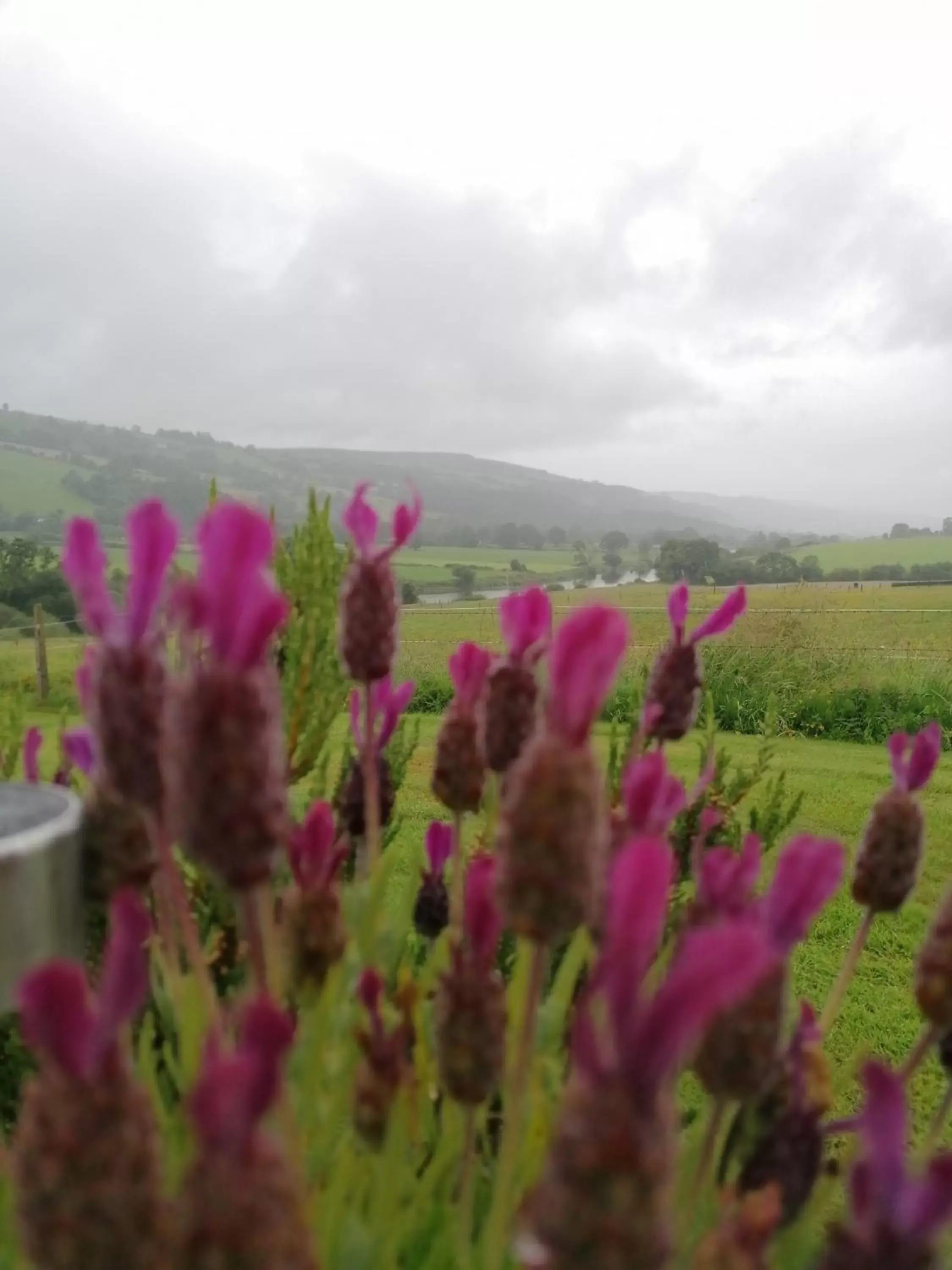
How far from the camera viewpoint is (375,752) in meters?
0.94

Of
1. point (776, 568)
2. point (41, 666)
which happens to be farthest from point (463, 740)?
point (776, 568)

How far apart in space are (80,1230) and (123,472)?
830 inches

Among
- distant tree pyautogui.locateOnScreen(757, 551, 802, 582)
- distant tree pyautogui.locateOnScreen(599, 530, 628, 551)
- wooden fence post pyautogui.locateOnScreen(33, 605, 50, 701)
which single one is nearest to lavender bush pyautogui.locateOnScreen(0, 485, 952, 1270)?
wooden fence post pyautogui.locateOnScreen(33, 605, 50, 701)

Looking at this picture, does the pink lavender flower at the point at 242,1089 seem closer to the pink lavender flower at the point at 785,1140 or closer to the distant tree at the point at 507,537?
the pink lavender flower at the point at 785,1140

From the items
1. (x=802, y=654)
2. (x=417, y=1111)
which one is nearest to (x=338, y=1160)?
(x=417, y=1111)

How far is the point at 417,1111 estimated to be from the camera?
786 mm

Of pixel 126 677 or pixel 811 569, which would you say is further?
pixel 811 569

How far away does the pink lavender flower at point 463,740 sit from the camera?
796 mm

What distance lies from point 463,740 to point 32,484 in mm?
33494

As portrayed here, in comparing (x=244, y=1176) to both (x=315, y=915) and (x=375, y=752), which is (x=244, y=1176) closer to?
(x=315, y=915)

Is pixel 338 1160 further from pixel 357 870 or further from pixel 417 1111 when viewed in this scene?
pixel 357 870

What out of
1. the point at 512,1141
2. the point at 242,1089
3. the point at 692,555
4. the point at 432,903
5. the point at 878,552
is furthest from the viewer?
the point at 878,552

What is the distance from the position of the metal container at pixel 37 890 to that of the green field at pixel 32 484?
24682 mm

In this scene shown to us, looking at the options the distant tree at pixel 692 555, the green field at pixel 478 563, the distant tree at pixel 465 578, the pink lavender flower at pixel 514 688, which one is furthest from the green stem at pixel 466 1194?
the distant tree at pixel 692 555
